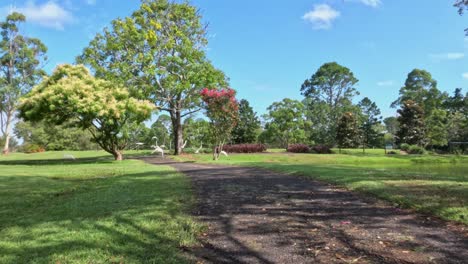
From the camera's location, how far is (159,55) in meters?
27.0

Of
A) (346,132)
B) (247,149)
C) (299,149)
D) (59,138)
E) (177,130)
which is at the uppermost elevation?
(59,138)

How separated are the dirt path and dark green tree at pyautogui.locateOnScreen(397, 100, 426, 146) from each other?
125 feet

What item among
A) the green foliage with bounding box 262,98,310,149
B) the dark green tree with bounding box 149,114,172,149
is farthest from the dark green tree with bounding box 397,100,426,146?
the dark green tree with bounding box 149,114,172,149

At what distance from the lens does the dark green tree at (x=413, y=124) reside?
40375mm

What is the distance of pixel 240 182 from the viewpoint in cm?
938

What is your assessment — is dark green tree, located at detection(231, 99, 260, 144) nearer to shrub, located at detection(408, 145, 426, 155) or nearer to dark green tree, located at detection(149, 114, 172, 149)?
dark green tree, located at detection(149, 114, 172, 149)

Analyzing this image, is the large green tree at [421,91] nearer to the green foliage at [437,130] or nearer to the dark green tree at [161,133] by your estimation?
the green foliage at [437,130]

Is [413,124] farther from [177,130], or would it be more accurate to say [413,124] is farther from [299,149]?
[177,130]

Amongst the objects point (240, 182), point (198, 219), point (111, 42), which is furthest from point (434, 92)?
point (198, 219)

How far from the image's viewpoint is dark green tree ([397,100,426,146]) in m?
40.4

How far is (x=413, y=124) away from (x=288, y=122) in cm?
1391

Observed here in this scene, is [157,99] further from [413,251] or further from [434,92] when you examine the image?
[434,92]

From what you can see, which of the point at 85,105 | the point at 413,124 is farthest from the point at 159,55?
the point at 413,124

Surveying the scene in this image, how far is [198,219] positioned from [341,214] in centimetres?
214
